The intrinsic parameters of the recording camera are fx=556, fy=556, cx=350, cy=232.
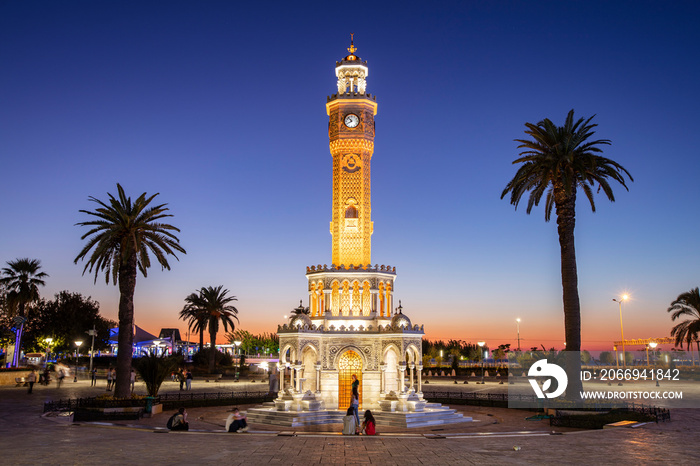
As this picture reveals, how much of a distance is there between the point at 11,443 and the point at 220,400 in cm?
1821

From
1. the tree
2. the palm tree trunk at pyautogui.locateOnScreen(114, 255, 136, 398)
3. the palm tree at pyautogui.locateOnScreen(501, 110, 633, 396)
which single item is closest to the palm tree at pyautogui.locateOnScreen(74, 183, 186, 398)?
the palm tree trunk at pyautogui.locateOnScreen(114, 255, 136, 398)

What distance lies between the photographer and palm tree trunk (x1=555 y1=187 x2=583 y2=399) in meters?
27.3

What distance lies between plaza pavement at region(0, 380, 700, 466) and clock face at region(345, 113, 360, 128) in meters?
17.9

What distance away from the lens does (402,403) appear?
27.8m

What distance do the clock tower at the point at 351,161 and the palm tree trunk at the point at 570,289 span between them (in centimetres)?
1055

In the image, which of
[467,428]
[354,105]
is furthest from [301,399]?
[354,105]

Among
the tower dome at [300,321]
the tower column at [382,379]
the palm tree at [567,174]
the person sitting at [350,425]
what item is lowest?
the person sitting at [350,425]

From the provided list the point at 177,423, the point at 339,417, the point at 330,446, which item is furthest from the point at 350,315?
the point at 330,446

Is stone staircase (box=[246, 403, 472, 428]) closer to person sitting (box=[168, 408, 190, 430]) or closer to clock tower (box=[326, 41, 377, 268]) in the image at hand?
person sitting (box=[168, 408, 190, 430])

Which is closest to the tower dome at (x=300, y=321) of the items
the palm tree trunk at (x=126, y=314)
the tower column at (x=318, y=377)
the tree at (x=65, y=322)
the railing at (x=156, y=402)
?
the tower column at (x=318, y=377)

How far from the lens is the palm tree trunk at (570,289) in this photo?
1073 inches

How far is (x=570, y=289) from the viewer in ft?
92.7

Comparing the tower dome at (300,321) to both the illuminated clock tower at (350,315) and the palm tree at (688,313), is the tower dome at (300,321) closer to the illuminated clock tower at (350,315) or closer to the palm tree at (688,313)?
the illuminated clock tower at (350,315)

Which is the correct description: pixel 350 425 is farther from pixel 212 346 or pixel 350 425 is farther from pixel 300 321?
pixel 212 346
